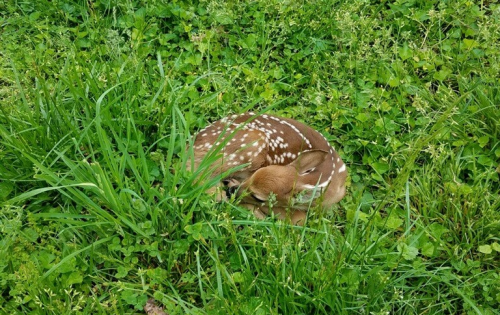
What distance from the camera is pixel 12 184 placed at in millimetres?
3375

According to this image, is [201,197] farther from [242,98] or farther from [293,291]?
[242,98]

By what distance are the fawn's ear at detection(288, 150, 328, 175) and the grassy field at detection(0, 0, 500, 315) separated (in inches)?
12.5

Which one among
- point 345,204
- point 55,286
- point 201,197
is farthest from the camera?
point 345,204

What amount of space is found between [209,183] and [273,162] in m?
0.70

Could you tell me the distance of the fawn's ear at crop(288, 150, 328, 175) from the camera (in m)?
3.39

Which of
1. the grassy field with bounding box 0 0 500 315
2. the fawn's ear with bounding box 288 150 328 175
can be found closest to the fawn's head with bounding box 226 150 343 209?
the fawn's ear with bounding box 288 150 328 175

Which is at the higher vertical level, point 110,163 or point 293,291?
point 110,163

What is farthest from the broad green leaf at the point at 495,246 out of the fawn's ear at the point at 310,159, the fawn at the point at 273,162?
the fawn's ear at the point at 310,159

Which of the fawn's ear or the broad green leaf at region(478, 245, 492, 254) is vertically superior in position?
the fawn's ear

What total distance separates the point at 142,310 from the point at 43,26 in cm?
257

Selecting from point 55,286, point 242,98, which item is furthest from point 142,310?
point 242,98

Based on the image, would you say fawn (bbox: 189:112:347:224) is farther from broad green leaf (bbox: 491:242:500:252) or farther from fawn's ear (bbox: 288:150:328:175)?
broad green leaf (bbox: 491:242:500:252)

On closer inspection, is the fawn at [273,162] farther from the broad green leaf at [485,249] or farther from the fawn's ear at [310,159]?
the broad green leaf at [485,249]

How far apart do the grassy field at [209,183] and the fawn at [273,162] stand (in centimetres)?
17
